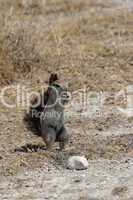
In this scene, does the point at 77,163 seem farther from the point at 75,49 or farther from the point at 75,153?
the point at 75,49

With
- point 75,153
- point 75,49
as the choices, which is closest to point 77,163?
point 75,153

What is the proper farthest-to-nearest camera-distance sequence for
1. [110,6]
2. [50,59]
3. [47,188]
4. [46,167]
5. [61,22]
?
1. [110,6]
2. [61,22]
3. [50,59]
4. [46,167]
5. [47,188]

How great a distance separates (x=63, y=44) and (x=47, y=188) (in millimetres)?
5635

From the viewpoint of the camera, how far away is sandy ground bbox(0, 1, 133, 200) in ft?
20.1

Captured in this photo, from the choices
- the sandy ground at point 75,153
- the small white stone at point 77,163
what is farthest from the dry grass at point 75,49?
the small white stone at point 77,163

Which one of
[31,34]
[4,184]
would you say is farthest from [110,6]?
[4,184]

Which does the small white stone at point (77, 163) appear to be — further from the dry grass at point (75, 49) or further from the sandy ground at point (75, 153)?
the dry grass at point (75, 49)

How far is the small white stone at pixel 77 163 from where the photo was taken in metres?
6.61

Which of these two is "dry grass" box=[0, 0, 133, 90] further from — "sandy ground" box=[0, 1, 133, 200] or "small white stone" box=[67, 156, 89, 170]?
"small white stone" box=[67, 156, 89, 170]

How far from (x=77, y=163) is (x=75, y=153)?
321 mm

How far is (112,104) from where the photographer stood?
29.0 feet

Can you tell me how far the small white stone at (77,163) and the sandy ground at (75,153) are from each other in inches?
2.3

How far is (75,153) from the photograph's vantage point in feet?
22.8

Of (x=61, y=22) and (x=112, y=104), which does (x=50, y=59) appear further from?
(x=61, y=22)
